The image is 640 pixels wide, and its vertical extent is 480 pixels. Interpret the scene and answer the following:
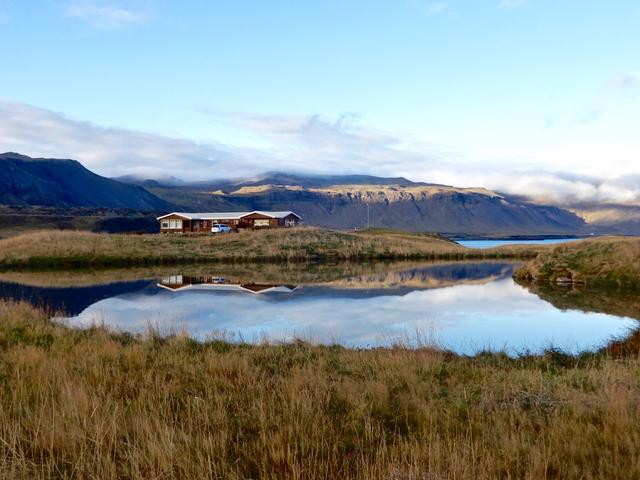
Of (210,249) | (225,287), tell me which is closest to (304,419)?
(225,287)

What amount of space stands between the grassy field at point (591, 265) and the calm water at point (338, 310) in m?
2.52

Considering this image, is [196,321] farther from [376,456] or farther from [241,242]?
[241,242]

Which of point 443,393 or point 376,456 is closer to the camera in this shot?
point 376,456

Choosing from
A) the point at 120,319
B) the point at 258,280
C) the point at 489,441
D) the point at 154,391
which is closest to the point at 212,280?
the point at 258,280

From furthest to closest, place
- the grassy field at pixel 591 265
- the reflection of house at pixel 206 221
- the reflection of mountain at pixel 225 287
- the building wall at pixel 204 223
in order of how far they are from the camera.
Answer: the reflection of house at pixel 206 221
the building wall at pixel 204 223
the grassy field at pixel 591 265
the reflection of mountain at pixel 225 287

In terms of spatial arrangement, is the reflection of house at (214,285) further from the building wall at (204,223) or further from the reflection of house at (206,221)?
the reflection of house at (206,221)

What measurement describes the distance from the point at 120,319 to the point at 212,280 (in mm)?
16237

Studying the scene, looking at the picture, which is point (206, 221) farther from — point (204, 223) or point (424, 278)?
point (424, 278)

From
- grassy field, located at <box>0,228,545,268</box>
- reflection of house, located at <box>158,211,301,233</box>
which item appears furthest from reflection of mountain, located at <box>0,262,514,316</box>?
reflection of house, located at <box>158,211,301,233</box>

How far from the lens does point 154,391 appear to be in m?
6.79

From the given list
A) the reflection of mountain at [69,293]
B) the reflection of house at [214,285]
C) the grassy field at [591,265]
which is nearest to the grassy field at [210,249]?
the reflection of house at [214,285]

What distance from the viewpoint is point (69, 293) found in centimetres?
2862

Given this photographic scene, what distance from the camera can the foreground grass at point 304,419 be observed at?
14.6 feet

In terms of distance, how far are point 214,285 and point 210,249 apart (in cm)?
2583
